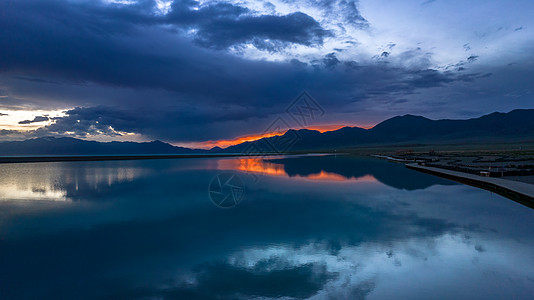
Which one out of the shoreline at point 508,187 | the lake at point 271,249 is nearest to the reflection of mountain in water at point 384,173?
the shoreline at point 508,187

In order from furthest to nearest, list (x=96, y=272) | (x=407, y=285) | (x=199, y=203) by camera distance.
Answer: (x=199, y=203)
(x=96, y=272)
(x=407, y=285)

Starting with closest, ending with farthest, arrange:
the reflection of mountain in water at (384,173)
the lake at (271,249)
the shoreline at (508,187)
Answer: the lake at (271,249) < the shoreline at (508,187) < the reflection of mountain in water at (384,173)

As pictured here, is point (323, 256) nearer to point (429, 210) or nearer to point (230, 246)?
point (230, 246)

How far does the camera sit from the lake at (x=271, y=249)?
5.93 meters

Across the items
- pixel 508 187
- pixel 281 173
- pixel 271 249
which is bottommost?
pixel 271 249

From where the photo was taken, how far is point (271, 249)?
819 centimetres

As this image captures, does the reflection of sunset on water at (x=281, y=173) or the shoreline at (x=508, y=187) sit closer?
the shoreline at (x=508, y=187)

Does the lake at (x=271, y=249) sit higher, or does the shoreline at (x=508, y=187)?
the shoreline at (x=508, y=187)

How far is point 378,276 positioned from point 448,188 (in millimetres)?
15412

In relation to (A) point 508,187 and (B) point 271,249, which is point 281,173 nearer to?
(A) point 508,187

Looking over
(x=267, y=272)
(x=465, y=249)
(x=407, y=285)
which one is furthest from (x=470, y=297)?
(x=267, y=272)

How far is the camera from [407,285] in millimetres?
5977

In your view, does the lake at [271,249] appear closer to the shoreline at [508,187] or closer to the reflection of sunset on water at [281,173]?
the shoreline at [508,187]

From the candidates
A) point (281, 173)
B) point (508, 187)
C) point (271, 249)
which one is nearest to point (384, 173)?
point (281, 173)
